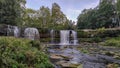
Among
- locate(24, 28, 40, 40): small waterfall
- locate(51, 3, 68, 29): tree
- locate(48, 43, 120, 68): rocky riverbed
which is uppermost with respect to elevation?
locate(51, 3, 68, 29): tree

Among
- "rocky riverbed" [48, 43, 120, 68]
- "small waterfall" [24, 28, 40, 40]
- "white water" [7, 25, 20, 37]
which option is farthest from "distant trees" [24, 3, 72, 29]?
"rocky riverbed" [48, 43, 120, 68]

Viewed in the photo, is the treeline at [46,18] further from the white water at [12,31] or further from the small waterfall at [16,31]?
the white water at [12,31]

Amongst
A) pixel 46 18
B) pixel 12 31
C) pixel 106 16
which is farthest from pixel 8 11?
pixel 106 16

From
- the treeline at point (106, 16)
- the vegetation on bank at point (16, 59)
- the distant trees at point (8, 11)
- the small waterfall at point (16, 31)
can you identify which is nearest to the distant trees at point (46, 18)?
the treeline at point (106, 16)

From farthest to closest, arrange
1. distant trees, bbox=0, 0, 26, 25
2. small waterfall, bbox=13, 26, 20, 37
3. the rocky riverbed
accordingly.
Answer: distant trees, bbox=0, 0, 26, 25
small waterfall, bbox=13, 26, 20, 37
the rocky riverbed

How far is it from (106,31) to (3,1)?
21.7 meters

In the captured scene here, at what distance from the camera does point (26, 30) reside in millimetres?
35438

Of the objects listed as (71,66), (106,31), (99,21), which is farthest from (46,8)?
(71,66)

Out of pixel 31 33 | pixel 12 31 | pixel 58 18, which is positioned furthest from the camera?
pixel 58 18

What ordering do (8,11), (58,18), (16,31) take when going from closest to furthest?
(16,31) < (8,11) < (58,18)

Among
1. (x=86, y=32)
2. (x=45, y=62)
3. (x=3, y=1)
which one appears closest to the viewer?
(x=45, y=62)

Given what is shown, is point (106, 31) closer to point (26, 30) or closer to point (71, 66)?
point (26, 30)

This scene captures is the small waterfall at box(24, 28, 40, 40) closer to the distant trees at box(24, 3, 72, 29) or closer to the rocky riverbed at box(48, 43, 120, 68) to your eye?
the distant trees at box(24, 3, 72, 29)

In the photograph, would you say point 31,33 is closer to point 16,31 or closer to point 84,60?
point 16,31
